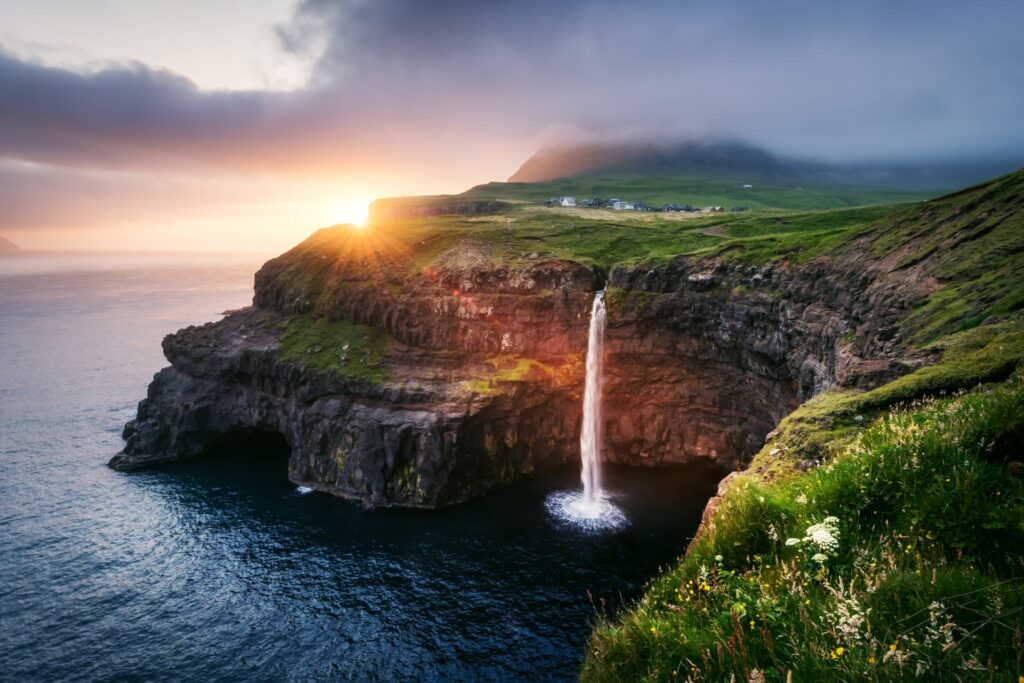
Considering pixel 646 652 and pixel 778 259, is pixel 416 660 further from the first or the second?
pixel 778 259

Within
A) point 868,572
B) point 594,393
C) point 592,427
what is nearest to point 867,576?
point 868,572

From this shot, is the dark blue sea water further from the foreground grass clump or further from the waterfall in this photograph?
the foreground grass clump

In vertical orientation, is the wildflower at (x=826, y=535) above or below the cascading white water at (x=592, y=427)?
above

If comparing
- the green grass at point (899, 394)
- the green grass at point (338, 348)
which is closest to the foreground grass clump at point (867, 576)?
the green grass at point (899, 394)

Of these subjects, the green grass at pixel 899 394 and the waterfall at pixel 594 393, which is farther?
the waterfall at pixel 594 393

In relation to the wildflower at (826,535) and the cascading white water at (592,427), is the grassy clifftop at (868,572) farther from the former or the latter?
the cascading white water at (592,427)

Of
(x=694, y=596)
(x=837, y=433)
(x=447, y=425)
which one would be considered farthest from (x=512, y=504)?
(x=694, y=596)

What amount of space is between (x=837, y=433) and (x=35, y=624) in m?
64.3

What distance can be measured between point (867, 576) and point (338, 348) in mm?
81750

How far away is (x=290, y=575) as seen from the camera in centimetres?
5000

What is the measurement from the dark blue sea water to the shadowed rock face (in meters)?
4.81

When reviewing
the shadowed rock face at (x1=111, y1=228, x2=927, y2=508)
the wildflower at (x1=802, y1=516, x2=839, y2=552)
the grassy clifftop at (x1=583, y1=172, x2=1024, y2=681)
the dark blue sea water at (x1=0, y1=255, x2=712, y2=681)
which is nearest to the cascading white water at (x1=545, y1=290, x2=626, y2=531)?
the shadowed rock face at (x1=111, y1=228, x2=927, y2=508)

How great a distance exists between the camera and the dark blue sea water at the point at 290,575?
39625 millimetres

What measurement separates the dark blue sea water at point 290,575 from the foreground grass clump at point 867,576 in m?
33.4
